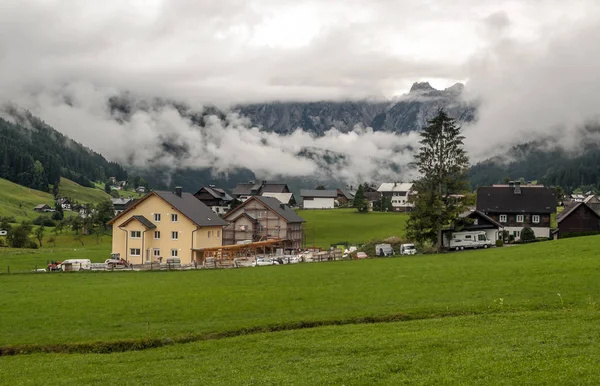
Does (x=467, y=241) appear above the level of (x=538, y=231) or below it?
below

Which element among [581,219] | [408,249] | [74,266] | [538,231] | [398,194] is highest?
[398,194]

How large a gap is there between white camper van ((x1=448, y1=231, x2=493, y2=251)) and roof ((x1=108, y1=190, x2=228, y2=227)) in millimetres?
31888

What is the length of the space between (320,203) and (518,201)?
94.7 meters

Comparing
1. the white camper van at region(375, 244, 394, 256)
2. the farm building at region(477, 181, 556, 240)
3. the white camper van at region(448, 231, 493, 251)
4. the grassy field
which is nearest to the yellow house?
the white camper van at region(375, 244, 394, 256)

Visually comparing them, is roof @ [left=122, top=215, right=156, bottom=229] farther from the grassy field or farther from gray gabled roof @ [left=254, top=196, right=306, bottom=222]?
the grassy field

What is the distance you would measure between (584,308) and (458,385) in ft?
43.0

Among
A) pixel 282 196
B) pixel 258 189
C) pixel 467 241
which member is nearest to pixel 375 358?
pixel 467 241

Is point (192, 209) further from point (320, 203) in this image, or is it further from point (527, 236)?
point (320, 203)

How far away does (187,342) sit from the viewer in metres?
24.1

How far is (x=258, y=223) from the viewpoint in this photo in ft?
308

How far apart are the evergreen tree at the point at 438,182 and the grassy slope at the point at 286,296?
53.2 ft

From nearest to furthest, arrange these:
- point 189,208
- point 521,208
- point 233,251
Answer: point 189,208
point 233,251
point 521,208

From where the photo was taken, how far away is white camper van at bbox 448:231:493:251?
67.3m

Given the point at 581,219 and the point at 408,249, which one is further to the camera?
the point at 581,219
